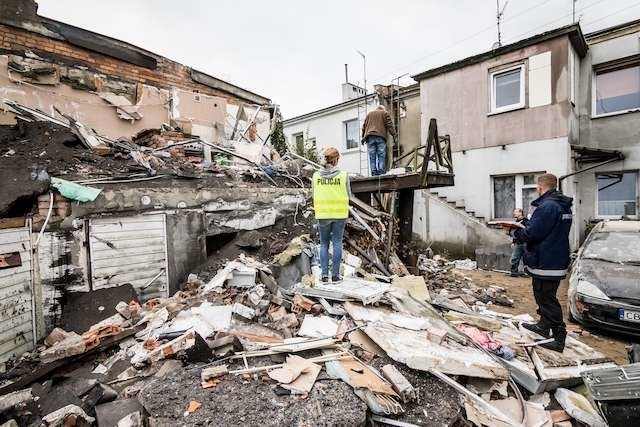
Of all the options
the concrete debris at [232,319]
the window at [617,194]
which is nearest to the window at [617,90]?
the window at [617,194]

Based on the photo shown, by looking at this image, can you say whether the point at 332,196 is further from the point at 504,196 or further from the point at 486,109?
the point at 486,109

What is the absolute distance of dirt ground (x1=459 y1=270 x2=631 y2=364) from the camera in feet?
14.7

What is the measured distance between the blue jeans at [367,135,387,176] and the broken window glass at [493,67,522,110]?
5.90 meters

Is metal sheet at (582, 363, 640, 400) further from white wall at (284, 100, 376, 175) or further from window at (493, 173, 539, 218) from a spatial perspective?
white wall at (284, 100, 376, 175)

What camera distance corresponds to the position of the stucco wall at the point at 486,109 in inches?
368

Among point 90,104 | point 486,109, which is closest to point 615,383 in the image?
point 90,104

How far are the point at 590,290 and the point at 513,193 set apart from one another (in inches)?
245

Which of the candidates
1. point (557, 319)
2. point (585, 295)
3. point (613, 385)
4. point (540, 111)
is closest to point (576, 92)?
point (540, 111)

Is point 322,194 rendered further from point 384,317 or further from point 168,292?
point 168,292

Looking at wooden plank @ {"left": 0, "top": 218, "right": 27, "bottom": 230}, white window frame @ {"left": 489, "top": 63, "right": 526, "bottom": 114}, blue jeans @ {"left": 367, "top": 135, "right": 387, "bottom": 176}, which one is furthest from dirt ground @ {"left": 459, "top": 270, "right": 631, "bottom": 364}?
wooden plank @ {"left": 0, "top": 218, "right": 27, "bottom": 230}

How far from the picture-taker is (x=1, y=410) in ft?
9.13

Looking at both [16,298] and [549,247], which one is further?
[16,298]

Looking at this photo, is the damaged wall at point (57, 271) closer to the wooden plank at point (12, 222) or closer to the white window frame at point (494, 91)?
the wooden plank at point (12, 222)

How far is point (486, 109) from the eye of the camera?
10.8m
